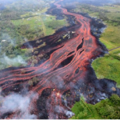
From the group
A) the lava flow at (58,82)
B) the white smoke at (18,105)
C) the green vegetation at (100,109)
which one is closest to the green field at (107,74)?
the green vegetation at (100,109)

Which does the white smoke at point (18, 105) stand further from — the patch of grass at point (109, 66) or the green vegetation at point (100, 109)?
the patch of grass at point (109, 66)

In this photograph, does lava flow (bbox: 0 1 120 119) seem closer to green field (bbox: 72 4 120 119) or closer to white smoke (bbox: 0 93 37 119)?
white smoke (bbox: 0 93 37 119)

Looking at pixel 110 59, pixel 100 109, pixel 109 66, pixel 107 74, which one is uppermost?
pixel 110 59

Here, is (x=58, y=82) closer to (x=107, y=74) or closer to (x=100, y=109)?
(x=100, y=109)

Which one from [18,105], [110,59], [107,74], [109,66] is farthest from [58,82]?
[110,59]

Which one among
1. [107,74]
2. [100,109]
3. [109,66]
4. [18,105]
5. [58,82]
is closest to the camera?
[100,109]

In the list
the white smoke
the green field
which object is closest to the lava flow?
the white smoke

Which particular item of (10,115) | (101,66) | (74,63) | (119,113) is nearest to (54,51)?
(74,63)
